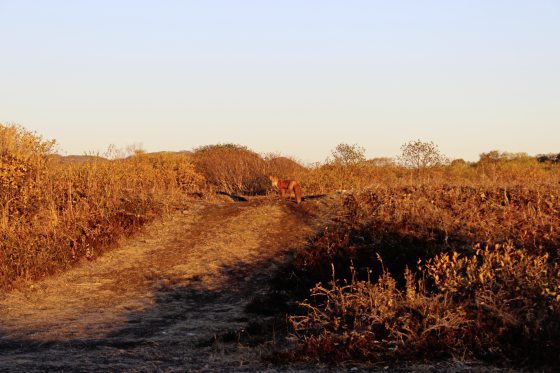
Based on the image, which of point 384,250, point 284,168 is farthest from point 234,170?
point 384,250

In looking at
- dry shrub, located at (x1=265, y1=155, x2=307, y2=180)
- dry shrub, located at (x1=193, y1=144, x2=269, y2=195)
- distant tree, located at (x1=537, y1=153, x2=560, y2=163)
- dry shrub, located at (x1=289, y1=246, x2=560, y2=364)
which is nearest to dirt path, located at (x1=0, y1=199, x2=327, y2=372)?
dry shrub, located at (x1=289, y1=246, x2=560, y2=364)

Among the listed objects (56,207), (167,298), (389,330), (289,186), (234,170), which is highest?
(234,170)

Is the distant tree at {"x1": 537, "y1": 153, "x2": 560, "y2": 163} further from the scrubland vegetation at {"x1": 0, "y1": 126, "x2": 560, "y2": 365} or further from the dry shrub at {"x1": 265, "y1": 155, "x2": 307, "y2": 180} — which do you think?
the dry shrub at {"x1": 265, "y1": 155, "x2": 307, "y2": 180}

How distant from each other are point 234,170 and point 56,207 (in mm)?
9034

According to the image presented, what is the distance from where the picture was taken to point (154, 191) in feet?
58.7

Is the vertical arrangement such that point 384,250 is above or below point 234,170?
below

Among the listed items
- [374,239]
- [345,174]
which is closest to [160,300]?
[374,239]

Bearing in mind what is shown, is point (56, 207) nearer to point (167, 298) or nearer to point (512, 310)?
point (167, 298)

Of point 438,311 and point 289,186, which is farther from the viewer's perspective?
point 289,186

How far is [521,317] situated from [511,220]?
737cm

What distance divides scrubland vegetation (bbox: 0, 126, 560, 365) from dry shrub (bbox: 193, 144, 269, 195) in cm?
22

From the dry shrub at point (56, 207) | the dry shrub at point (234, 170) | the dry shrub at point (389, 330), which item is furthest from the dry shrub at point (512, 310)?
the dry shrub at point (234, 170)

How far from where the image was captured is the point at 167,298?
1234 centimetres

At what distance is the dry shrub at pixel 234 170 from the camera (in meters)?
22.0
